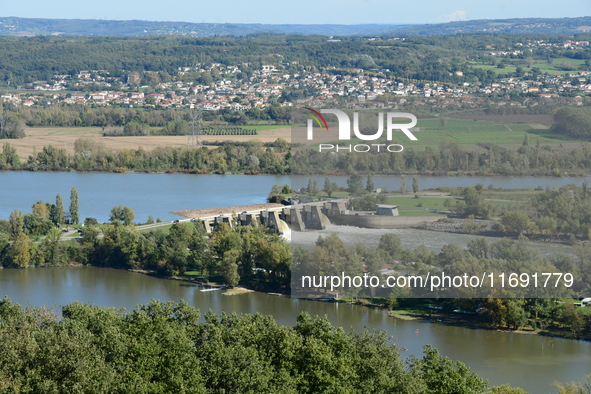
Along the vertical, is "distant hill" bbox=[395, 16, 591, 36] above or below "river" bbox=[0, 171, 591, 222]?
above

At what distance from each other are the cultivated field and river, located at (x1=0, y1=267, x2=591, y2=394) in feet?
40.5

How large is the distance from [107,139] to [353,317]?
60.1 ft

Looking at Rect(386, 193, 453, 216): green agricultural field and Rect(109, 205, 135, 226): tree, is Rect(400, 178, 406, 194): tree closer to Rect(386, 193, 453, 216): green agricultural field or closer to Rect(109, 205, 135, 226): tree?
Answer: Rect(386, 193, 453, 216): green agricultural field

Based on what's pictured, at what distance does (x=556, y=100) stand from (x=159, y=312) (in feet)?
17.2

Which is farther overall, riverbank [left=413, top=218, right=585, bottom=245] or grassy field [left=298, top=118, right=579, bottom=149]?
riverbank [left=413, top=218, right=585, bottom=245]

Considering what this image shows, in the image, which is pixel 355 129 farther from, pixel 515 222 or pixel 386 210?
pixel 515 222

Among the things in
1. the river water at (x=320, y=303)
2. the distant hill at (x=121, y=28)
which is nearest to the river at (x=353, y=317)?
the river water at (x=320, y=303)

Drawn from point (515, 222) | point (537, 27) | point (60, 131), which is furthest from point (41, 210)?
point (537, 27)

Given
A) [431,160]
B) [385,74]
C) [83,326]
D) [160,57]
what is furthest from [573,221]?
[160,57]

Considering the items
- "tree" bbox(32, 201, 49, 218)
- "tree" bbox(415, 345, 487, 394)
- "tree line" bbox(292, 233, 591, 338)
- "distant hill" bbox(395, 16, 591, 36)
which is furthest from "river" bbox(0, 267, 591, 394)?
"distant hill" bbox(395, 16, 591, 36)

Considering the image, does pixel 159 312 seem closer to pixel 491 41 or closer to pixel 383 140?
pixel 383 140

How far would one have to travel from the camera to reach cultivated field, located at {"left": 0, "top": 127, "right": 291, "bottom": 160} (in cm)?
2616

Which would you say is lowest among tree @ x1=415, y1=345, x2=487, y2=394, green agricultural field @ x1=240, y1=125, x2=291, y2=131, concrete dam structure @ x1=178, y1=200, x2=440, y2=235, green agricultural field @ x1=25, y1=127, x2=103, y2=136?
green agricultural field @ x1=25, y1=127, x2=103, y2=136

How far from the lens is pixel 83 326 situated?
7129mm
